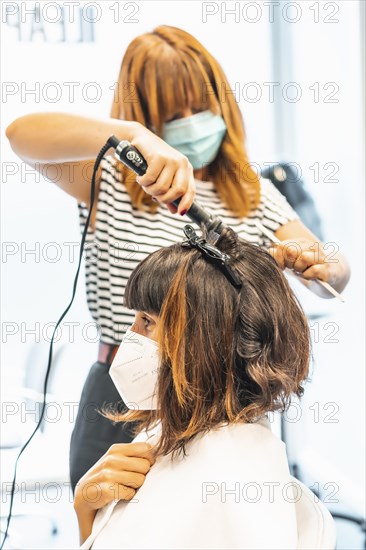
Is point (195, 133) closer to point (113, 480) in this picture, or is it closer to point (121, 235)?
point (121, 235)

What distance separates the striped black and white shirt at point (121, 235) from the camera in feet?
5.33

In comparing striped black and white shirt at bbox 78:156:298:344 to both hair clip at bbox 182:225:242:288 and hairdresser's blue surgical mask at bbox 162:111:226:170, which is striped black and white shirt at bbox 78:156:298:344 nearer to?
hairdresser's blue surgical mask at bbox 162:111:226:170

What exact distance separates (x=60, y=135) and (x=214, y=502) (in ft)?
2.58

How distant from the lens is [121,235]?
165 centimetres

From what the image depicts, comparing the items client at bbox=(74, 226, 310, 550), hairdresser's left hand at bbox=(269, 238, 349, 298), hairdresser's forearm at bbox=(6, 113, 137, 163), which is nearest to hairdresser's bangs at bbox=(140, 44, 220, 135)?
hairdresser's forearm at bbox=(6, 113, 137, 163)

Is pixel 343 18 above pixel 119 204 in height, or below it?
above

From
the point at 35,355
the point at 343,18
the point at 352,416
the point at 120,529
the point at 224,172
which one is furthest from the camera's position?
the point at 352,416

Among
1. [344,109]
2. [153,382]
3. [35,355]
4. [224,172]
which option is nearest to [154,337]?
[153,382]

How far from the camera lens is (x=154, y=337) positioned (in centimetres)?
122

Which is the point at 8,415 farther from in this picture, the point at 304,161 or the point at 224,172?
the point at 304,161

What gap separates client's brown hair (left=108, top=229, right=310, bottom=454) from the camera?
1144mm

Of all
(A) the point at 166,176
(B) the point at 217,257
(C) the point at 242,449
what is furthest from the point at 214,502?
(A) the point at 166,176

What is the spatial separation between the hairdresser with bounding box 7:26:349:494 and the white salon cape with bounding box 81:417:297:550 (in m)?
0.49

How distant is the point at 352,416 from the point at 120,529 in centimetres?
176
